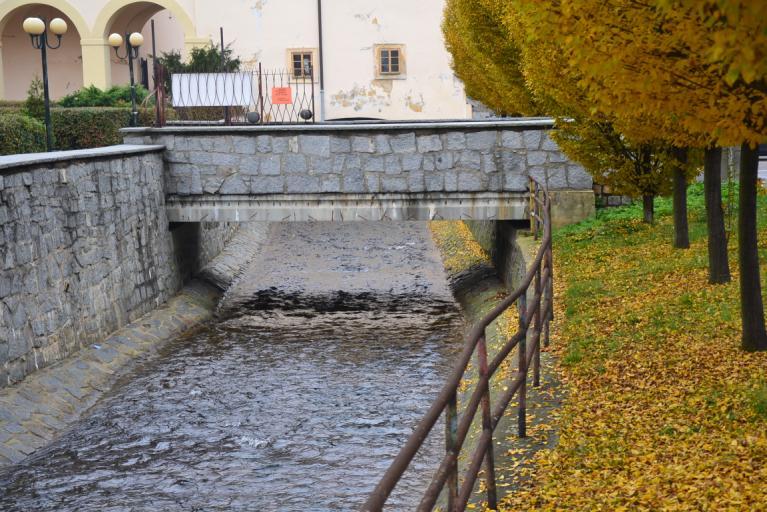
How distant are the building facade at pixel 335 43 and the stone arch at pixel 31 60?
2.73 metres

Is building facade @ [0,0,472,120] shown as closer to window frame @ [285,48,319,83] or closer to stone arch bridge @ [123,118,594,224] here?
window frame @ [285,48,319,83]

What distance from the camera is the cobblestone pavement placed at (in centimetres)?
886

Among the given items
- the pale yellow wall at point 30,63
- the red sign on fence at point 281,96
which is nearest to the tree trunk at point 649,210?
the red sign on fence at point 281,96

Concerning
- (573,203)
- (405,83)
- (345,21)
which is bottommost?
(573,203)

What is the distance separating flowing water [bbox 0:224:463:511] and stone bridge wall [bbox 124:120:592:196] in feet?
6.52

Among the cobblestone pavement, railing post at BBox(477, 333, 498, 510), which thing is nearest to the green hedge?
the cobblestone pavement

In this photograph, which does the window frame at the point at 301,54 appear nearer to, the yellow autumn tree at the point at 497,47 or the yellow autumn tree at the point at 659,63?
the yellow autumn tree at the point at 497,47

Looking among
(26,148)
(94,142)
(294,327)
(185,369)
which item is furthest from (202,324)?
(94,142)

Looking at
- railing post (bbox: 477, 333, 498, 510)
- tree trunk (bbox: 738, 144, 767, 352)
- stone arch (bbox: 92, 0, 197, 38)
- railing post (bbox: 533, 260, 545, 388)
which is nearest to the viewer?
railing post (bbox: 477, 333, 498, 510)

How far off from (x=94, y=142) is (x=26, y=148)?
3.17 metres

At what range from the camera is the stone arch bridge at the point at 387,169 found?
14.8 meters

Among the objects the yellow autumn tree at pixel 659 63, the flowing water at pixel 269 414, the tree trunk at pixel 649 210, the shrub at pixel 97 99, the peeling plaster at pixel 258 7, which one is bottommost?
the flowing water at pixel 269 414

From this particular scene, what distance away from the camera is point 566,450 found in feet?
19.7

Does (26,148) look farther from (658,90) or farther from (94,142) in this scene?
(658,90)
